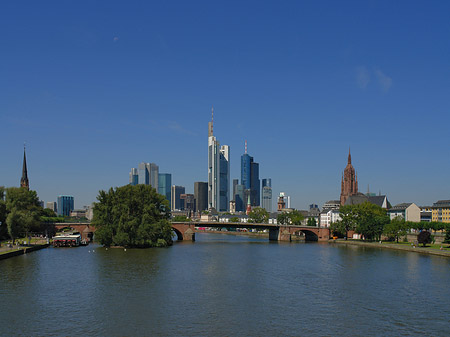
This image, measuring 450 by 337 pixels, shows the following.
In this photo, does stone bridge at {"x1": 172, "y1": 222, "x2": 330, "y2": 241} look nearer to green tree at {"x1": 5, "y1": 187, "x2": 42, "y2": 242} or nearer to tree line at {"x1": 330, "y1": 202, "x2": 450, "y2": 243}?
tree line at {"x1": 330, "y1": 202, "x2": 450, "y2": 243}

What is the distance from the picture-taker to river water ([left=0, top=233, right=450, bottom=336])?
3669 centimetres

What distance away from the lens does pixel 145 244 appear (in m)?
102

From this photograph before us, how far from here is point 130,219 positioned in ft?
Result: 333

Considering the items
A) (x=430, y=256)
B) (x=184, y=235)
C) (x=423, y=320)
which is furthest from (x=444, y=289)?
(x=184, y=235)

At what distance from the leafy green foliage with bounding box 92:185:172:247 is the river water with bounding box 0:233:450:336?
21.9 m

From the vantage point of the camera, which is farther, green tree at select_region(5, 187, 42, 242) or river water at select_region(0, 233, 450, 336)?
green tree at select_region(5, 187, 42, 242)

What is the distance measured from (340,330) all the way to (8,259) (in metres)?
58.0

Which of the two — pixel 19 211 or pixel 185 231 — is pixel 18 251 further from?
pixel 185 231

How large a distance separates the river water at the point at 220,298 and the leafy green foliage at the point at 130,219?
71.8 ft

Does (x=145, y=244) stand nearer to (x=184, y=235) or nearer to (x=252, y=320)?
(x=184, y=235)

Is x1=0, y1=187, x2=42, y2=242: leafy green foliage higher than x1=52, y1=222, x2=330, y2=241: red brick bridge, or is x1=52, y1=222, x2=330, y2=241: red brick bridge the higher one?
x1=0, y1=187, x2=42, y2=242: leafy green foliage

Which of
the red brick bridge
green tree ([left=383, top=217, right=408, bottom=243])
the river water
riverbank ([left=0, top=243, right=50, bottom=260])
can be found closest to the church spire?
the red brick bridge

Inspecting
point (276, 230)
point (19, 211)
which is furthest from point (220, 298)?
point (276, 230)

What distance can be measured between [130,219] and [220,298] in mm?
57772
